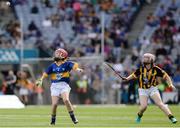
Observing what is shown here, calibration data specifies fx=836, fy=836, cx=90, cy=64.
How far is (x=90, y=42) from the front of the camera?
1860 inches

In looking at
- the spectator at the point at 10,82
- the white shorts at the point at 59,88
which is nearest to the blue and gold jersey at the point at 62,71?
the white shorts at the point at 59,88

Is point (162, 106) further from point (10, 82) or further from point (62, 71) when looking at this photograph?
point (10, 82)

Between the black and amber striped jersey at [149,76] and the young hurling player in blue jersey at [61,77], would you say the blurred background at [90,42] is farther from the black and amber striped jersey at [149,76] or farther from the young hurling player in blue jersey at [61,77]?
the young hurling player in blue jersey at [61,77]

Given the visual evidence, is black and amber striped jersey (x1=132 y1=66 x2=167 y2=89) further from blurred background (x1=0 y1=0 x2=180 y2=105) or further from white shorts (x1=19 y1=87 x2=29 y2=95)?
white shorts (x1=19 y1=87 x2=29 y2=95)

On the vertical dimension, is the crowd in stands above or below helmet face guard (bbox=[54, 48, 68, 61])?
below

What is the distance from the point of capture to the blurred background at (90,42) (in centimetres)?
4425

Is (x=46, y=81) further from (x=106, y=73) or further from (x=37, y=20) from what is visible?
(x=37, y=20)

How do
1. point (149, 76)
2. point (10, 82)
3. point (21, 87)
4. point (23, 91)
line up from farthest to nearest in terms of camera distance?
1. point (21, 87)
2. point (23, 91)
3. point (10, 82)
4. point (149, 76)

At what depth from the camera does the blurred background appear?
145 feet

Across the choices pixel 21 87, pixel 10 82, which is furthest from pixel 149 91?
pixel 21 87

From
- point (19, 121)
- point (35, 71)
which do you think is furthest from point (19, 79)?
point (19, 121)

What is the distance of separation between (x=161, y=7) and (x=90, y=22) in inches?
183

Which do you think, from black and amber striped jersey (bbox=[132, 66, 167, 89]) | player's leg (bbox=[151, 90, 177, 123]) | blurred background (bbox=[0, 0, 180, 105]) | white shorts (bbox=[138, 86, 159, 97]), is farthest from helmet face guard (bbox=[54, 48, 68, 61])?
blurred background (bbox=[0, 0, 180, 105])

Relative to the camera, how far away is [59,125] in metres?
24.2
